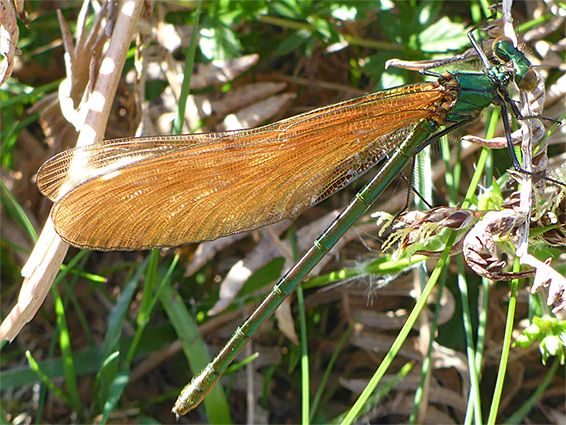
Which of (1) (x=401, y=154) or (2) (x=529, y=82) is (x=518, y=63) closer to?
(2) (x=529, y=82)

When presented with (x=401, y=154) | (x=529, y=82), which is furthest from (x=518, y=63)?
Answer: (x=401, y=154)

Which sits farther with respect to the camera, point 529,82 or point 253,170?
point 253,170

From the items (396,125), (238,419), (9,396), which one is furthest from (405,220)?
(9,396)

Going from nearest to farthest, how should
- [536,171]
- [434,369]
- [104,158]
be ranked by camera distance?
[536,171] < [104,158] < [434,369]

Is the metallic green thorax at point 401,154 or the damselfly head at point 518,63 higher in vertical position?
the damselfly head at point 518,63

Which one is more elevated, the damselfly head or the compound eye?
the damselfly head

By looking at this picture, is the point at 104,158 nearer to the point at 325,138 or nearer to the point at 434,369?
the point at 325,138

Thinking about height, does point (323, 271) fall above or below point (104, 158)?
below
